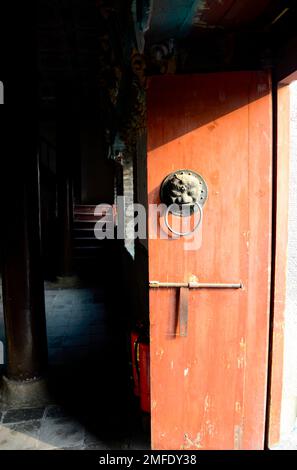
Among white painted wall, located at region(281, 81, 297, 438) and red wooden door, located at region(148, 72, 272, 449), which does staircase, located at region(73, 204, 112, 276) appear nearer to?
red wooden door, located at region(148, 72, 272, 449)

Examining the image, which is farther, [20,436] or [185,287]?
[20,436]

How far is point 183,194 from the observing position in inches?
93.7

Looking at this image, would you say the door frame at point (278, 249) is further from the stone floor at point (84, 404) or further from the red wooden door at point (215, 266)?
the stone floor at point (84, 404)

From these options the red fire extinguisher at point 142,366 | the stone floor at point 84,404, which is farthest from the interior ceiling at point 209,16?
the stone floor at point 84,404

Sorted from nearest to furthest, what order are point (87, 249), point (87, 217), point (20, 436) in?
1. point (20, 436)
2. point (87, 249)
3. point (87, 217)

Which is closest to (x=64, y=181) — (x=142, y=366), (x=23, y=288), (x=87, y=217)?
(x=87, y=217)

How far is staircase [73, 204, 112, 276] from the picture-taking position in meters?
9.62

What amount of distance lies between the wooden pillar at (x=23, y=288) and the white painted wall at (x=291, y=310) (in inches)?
91.6

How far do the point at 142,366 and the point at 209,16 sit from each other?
2675mm

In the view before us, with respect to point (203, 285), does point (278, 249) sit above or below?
above

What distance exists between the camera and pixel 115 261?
8828 millimetres

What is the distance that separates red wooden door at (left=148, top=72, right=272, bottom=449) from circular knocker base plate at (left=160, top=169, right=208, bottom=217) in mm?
44

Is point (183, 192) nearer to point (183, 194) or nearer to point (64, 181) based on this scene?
point (183, 194)
